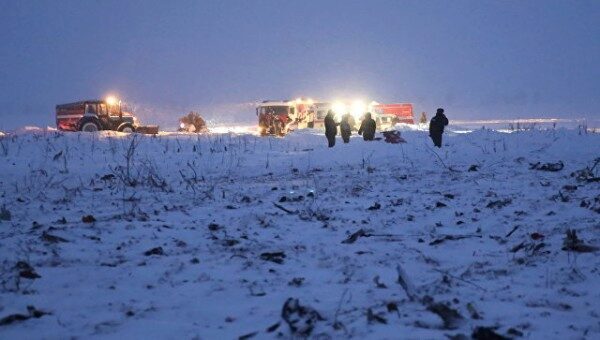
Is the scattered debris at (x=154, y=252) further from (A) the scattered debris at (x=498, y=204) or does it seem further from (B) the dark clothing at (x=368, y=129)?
(B) the dark clothing at (x=368, y=129)

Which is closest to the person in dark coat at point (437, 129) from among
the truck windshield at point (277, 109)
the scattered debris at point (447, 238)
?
the scattered debris at point (447, 238)

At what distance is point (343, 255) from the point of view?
159 inches

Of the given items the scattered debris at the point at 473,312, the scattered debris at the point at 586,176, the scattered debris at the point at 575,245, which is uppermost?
the scattered debris at the point at 586,176

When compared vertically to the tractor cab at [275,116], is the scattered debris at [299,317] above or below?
below

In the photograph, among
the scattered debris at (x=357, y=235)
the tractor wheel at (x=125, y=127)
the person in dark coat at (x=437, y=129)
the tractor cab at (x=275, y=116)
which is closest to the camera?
the scattered debris at (x=357, y=235)

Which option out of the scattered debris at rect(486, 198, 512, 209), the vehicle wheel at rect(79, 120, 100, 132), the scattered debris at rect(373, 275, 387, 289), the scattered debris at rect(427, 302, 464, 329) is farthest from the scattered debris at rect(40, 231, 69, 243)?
the vehicle wheel at rect(79, 120, 100, 132)

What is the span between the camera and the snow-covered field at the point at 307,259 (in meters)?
2.63

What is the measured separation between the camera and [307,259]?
3.98 m

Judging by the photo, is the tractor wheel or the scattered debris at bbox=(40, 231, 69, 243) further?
the tractor wheel

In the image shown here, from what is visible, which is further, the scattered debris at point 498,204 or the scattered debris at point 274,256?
the scattered debris at point 498,204

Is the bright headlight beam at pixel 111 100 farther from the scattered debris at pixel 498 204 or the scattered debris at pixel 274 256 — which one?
the scattered debris at pixel 274 256

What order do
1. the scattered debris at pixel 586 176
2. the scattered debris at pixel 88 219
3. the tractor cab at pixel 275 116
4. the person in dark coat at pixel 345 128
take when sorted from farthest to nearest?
the tractor cab at pixel 275 116 < the person in dark coat at pixel 345 128 < the scattered debris at pixel 586 176 < the scattered debris at pixel 88 219

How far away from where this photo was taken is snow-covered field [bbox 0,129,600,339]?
2.63 metres

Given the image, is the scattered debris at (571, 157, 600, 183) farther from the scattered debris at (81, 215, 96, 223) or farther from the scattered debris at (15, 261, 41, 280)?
the scattered debris at (15, 261, 41, 280)
